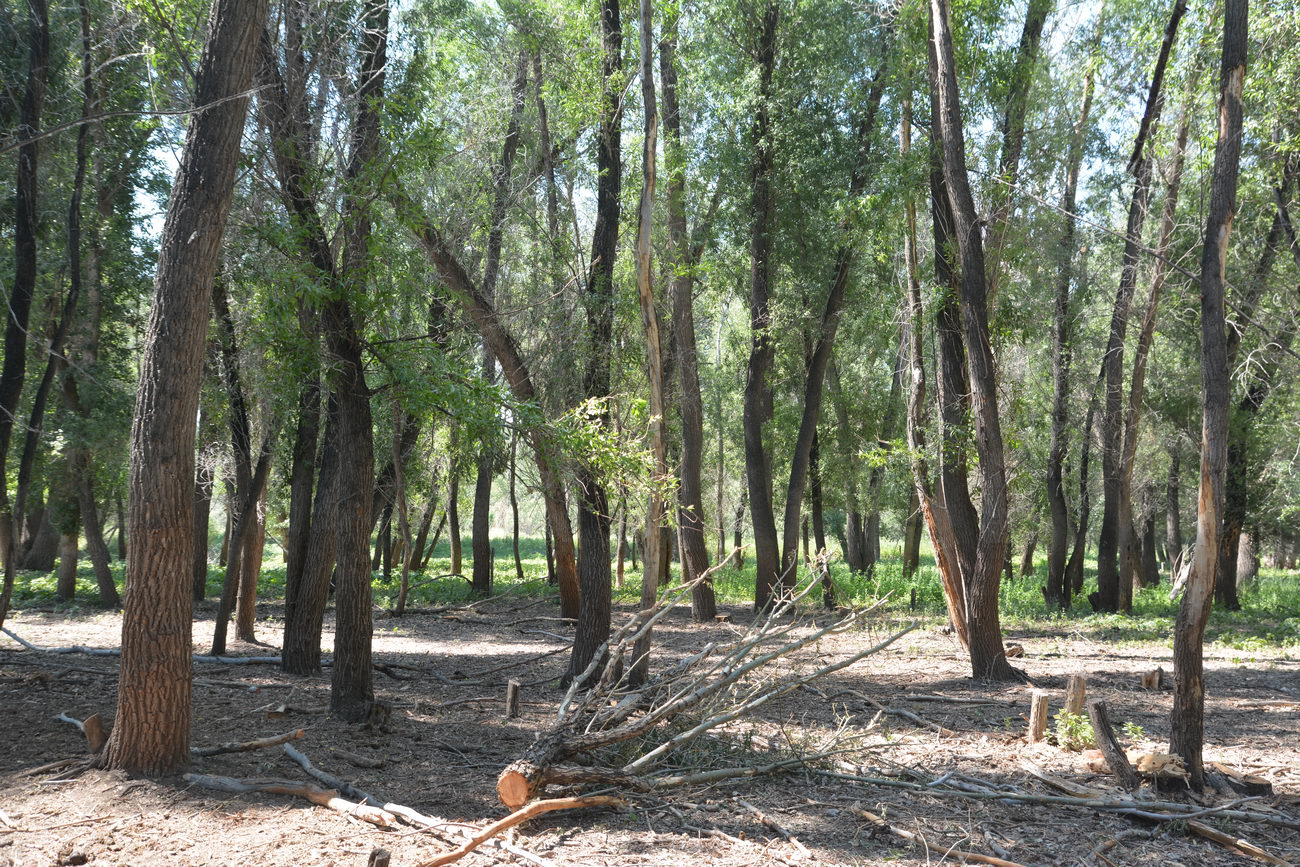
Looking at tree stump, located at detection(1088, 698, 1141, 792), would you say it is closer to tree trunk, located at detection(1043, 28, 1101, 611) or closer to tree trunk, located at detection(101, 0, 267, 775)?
tree trunk, located at detection(101, 0, 267, 775)

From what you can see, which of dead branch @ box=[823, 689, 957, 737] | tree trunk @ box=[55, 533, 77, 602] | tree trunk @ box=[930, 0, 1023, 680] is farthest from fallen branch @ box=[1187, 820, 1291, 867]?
tree trunk @ box=[55, 533, 77, 602]

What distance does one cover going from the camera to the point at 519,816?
16.9 ft

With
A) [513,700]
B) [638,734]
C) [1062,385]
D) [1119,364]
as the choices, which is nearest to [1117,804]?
[638,734]

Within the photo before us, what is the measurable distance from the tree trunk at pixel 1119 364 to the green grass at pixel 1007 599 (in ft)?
2.64

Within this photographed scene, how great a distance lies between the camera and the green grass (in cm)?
1578

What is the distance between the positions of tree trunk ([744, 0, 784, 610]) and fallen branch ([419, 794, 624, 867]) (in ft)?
34.6

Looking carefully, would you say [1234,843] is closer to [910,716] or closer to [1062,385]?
[910,716]

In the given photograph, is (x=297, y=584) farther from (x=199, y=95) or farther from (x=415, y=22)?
(x=415, y=22)

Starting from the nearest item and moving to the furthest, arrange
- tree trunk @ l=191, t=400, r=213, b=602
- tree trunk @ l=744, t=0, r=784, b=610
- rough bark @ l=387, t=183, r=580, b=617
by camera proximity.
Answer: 1. rough bark @ l=387, t=183, r=580, b=617
2. tree trunk @ l=191, t=400, r=213, b=602
3. tree trunk @ l=744, t=0, r=784, b=610

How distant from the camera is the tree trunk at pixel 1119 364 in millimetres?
13734

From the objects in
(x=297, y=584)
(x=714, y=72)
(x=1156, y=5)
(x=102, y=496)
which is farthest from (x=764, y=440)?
(x=102, y=496)

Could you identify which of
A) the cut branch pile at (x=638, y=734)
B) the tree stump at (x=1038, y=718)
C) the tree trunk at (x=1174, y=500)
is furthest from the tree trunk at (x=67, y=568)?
the tree trunk at (x=1174, y=500)

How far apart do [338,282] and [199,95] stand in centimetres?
196

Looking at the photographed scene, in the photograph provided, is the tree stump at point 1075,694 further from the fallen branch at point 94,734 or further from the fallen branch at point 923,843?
the fallen branch at point 94,734
